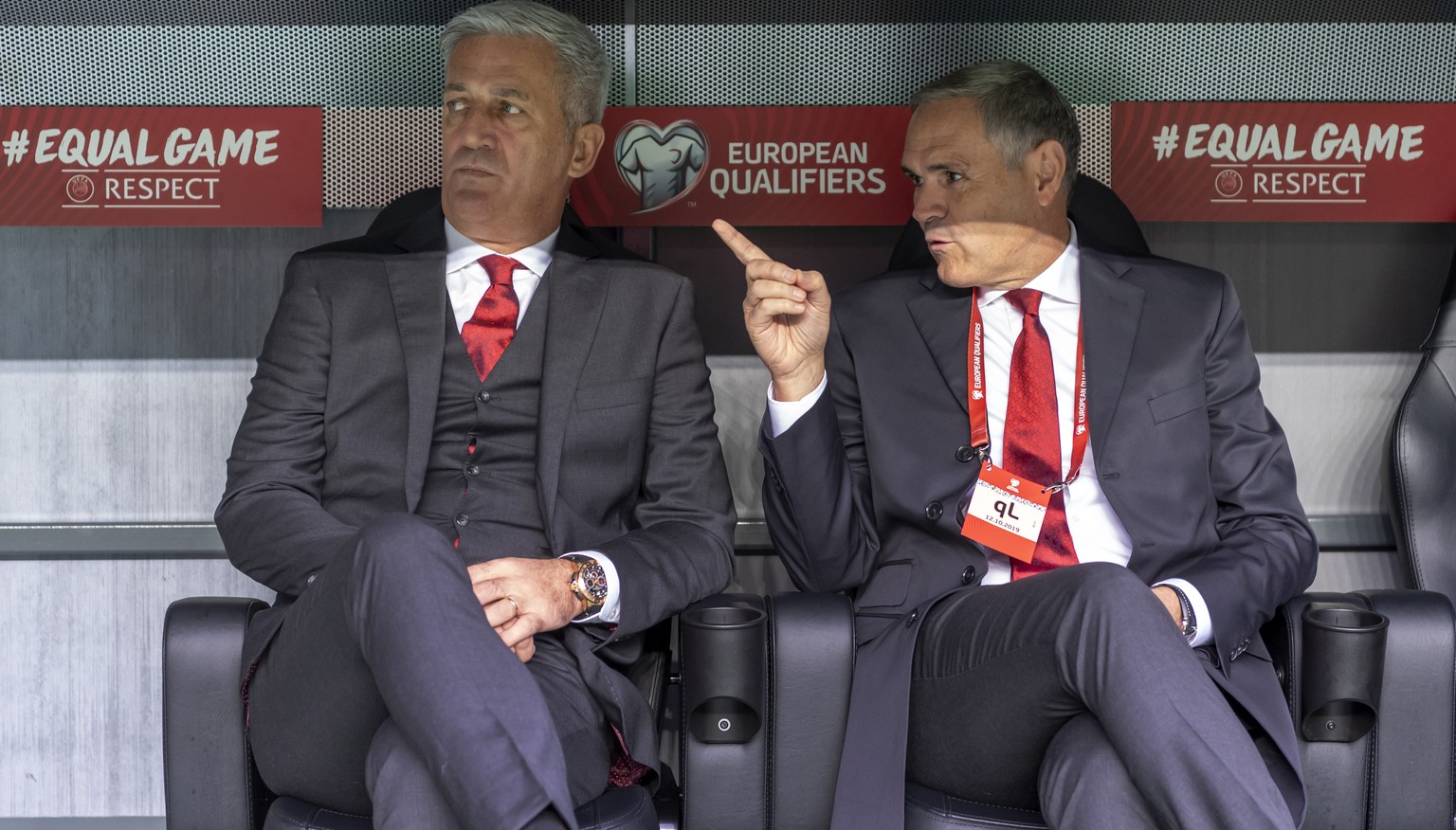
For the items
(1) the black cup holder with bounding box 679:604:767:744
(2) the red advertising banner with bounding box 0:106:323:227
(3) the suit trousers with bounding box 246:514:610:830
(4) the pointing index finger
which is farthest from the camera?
(2) the red advertising banner with bounding box 0:106:323:227

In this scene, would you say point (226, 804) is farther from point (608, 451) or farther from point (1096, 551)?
point (1096, 551)

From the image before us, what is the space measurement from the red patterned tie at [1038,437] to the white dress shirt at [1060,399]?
2 centimetres

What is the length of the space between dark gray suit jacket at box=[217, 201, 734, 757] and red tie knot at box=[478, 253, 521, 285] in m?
0.08

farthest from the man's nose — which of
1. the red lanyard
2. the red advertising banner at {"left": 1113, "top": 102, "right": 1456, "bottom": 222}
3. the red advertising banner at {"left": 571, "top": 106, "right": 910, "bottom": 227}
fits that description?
the red advertising banner at {"left": 1113, "top": 102, "right": 1456, "bottom": 222}

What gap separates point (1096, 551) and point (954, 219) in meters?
0.65

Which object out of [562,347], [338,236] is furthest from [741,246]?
[338,236]

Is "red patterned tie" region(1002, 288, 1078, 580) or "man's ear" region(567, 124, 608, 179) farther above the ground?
"man's ear" region(567, 124, 608, 179)

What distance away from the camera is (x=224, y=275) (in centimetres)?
314

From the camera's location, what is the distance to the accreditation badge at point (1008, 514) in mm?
2363

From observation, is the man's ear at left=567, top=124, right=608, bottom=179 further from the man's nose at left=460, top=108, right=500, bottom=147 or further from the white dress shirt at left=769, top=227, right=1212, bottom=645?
the white dress shirt at left=769, top=227, right=1212, bottom=645

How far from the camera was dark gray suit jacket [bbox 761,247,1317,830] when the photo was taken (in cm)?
236

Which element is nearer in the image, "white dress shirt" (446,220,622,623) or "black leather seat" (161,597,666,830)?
"black leather seat" (161,597,666,830)

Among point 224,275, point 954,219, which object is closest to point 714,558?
point 954,219

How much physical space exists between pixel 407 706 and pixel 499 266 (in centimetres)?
106
